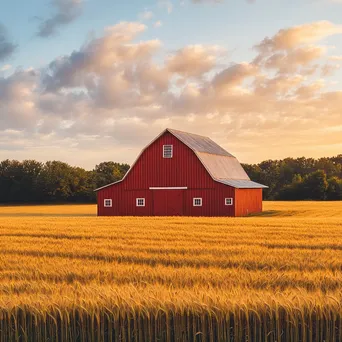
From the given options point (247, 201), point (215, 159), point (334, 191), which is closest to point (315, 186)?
point (334, 191)

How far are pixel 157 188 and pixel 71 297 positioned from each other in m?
48.9

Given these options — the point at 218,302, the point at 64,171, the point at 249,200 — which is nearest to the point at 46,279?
the point at 218,302

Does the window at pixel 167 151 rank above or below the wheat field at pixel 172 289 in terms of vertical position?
above

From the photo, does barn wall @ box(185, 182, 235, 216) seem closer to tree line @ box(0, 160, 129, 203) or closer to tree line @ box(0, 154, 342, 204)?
tree line @ box(0, 154, 342, 204)

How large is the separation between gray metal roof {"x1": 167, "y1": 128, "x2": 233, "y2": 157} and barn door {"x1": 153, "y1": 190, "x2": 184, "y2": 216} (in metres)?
5.17

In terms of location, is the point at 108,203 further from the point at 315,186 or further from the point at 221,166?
the point at 315,186

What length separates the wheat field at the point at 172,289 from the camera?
8.54m

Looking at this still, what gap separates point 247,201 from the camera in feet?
201

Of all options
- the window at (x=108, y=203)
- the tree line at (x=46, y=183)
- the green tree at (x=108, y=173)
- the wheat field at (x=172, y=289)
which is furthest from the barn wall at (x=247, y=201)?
the green tree at (x=108, y=173)

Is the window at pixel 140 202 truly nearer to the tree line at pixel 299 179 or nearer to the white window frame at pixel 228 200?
the white window frame at pixel 228 200

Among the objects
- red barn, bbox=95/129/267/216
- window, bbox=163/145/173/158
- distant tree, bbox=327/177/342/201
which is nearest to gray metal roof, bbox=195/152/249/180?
red barn, bbox=95/129/267/216

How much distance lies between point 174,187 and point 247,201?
8968 millimetres

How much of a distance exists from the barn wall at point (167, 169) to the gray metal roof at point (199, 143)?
1.71 ft

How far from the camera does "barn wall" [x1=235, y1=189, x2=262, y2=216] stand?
5696cm
